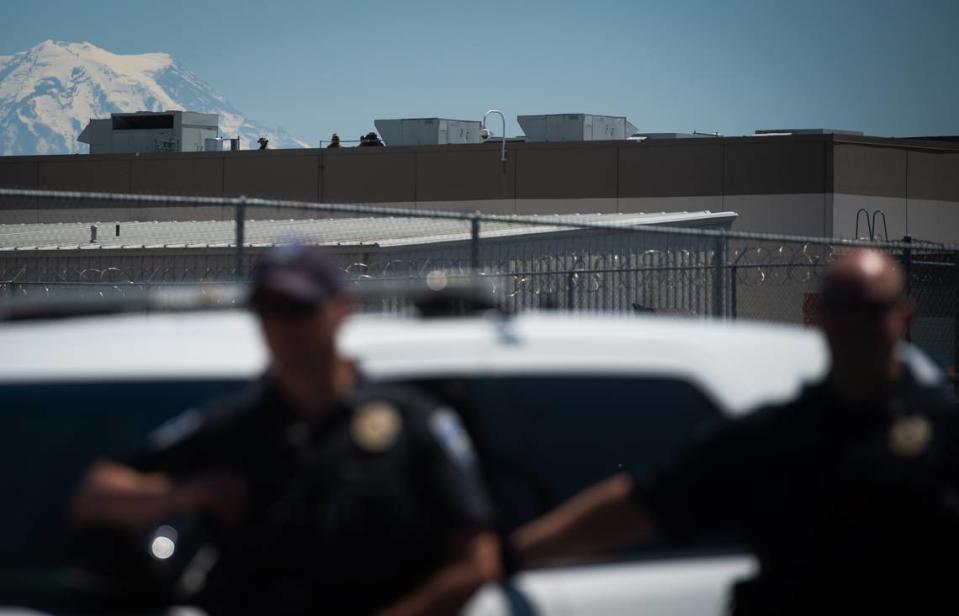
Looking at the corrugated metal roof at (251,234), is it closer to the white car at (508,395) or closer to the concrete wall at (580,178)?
the white car at (508,395)

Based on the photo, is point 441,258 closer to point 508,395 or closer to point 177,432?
point 508,395

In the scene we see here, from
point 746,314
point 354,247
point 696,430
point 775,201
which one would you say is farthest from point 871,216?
point 696,430

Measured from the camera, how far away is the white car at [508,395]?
306cm

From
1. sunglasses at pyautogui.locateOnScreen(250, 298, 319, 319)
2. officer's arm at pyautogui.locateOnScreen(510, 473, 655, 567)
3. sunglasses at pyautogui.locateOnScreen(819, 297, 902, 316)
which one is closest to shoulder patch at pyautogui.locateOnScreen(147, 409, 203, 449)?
sunglasses at pyautogui.locateOnScreen(250, 298, 319, 319)

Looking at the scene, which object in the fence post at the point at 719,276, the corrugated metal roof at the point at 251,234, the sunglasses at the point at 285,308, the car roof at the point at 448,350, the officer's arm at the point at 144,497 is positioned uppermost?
the corrugated metal roof at the point at 251,234

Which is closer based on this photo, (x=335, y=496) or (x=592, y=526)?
(x=335, y=496)

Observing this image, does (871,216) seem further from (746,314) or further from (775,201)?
(746,314)

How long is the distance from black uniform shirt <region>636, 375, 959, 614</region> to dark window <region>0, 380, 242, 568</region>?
1.09 meters

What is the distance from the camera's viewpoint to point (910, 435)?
289 centimetres

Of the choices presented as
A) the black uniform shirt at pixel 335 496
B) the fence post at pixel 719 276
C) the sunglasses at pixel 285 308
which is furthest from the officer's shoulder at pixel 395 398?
the fence post at pixel 719 276

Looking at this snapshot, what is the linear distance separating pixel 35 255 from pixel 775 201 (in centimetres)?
2592

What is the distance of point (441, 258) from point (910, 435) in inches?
385

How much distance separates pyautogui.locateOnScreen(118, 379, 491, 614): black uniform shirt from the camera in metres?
2.68

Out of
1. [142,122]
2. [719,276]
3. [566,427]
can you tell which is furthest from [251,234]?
[142,122]
